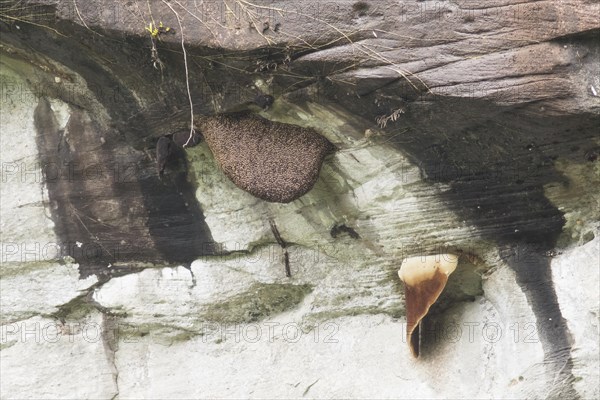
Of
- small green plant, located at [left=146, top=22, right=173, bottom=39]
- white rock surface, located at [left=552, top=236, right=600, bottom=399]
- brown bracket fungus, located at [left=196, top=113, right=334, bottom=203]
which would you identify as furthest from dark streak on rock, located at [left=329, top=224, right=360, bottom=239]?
small green plant, located at [left=146, top=22, right=173, bottom=39]

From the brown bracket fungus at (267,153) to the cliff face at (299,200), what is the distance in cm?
2

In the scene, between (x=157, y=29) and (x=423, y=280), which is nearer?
(x=157, y=29)

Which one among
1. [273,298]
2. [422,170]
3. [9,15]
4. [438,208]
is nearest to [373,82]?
[422,170]

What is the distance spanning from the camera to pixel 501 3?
358 cm

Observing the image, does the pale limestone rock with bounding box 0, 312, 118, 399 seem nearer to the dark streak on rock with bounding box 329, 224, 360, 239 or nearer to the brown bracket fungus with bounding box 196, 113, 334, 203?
the brown bracket fungus with bounding box 196, 113, 334, 203

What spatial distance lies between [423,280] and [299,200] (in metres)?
0.99

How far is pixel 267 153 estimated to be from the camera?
421 centimetres

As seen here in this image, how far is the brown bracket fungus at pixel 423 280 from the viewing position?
14.3 feet

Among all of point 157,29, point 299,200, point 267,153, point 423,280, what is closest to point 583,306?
point 423,280

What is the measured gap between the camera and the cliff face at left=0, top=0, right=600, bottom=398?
12.0 feet

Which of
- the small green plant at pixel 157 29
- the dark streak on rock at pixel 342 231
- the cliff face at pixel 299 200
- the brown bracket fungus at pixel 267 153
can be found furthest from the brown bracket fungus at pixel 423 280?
the small green plant at pixel 157 29

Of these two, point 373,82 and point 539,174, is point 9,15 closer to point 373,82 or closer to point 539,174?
point 373,82

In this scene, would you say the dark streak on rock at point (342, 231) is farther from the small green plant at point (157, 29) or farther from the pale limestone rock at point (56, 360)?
the pale limestone rock at point (56, 360)

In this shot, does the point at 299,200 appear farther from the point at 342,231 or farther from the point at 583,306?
the point at 583,306
